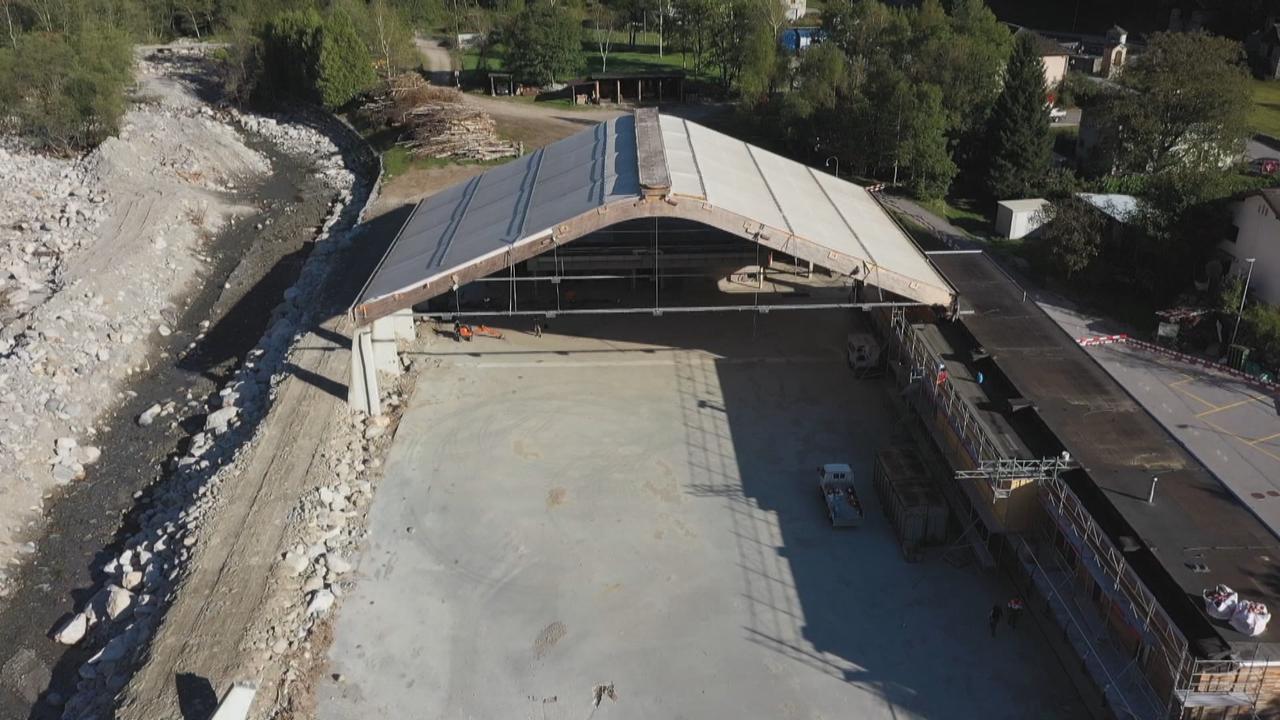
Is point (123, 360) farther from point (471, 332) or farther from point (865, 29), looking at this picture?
point (865, 29)

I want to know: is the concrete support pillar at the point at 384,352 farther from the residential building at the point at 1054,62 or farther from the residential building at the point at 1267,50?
the residential building at the point at 1267,50

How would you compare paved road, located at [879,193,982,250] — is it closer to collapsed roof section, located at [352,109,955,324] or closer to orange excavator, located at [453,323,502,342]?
collapsed roof section, located at [352,109,955,324]

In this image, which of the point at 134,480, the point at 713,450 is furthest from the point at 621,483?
the point at 134,480

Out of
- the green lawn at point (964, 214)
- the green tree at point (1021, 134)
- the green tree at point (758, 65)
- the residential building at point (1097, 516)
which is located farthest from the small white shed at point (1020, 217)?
the green tree at point (758, 65)

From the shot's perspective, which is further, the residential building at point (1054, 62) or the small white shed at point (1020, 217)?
the residential building at point (1054, 62)

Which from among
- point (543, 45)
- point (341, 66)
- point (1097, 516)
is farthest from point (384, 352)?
point (543, 45)

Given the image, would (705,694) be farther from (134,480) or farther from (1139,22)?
(1139,22)

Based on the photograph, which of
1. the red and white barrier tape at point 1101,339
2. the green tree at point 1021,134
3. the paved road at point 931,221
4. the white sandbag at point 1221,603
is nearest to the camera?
the white sandbag at point 1221,603
